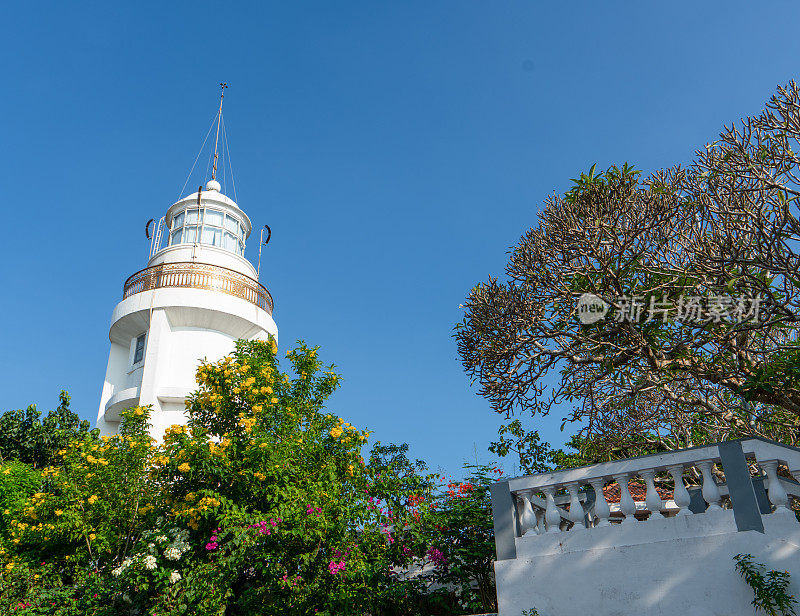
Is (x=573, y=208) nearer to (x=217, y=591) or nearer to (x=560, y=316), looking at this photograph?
(x=560, y=316)

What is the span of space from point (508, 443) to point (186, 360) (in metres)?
12.3

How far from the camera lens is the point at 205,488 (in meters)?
10.2

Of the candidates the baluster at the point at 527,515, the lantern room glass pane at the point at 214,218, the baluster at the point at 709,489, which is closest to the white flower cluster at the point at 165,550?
the baluster at the point at 527,515

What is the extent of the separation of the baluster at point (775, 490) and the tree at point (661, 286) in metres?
1.78

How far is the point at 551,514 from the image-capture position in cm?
691

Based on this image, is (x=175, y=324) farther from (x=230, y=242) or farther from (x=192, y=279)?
(x=230, y=242)

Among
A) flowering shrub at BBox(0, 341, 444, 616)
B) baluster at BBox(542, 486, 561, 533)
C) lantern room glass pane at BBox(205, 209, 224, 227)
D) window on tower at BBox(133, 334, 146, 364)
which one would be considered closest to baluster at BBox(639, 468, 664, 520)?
baluster at BBox(542, 486, 561, 533)

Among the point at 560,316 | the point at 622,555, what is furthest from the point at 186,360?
the point at 622,555

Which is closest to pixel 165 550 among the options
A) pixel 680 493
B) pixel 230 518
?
pixel 230 518

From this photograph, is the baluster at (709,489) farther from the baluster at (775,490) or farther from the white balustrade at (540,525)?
the white balustrade at (540,525)

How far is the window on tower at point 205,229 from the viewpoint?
24.8m

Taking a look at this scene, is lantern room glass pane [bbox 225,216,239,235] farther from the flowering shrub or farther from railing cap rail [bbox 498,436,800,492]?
railing cap rail [bbox 498,436,800,492]

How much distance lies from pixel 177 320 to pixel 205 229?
459 centimetres

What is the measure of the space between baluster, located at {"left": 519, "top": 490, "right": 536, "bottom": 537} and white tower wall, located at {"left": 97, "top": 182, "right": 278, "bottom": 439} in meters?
15.4
